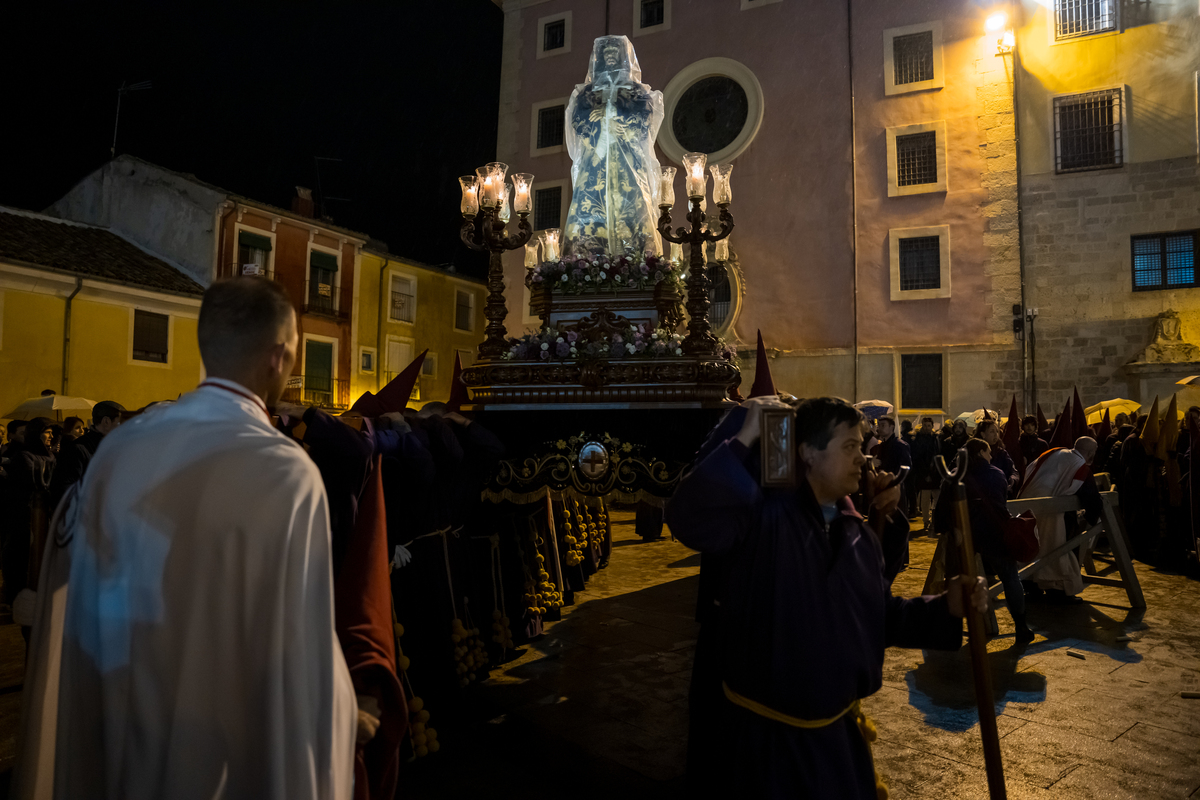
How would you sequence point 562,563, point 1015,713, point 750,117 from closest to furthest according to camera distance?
point 1015,713 < point 562,563 < point 750,117

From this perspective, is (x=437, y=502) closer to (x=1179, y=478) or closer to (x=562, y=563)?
(x=562, y=563)

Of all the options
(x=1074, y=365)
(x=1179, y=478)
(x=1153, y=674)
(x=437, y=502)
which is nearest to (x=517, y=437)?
(x=437, y=502)

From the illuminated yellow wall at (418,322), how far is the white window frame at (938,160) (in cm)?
1450

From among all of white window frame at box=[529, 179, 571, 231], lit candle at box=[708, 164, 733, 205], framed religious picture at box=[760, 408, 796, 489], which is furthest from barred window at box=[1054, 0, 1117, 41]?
framed religious picture at box=[760, 408, 796, 489]

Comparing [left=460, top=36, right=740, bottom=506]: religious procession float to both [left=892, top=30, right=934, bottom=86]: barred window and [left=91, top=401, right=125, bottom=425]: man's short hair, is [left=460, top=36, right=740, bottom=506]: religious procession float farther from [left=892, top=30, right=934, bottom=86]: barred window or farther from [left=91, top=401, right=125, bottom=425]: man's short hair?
[left=892, top=30, right=934, bottom=86]: barred window

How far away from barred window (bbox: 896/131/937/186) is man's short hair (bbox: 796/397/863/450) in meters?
17.6

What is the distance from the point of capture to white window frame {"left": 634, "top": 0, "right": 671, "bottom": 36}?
66.8 ft

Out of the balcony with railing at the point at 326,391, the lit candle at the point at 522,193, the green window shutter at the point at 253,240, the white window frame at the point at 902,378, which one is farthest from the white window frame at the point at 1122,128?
the green window shutter at the point at 253,240

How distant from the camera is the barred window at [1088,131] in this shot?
1623 centimetres

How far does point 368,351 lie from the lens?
984 inches

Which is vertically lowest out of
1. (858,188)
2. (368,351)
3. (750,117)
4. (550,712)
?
(550,712)

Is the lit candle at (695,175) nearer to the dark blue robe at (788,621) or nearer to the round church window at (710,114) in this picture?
the dark blue robe at (788,621)

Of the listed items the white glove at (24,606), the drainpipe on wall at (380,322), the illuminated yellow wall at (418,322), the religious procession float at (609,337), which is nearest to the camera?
the white glove at (24,606)

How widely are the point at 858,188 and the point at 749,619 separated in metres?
18.0
